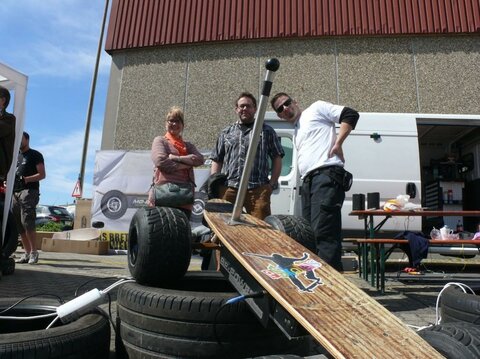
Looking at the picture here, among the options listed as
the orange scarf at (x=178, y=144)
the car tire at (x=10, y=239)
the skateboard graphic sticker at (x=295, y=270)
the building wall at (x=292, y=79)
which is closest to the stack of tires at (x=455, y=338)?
the skateboard graphic sticker at (x=295, y=270)

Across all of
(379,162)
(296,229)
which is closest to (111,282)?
(296,229)

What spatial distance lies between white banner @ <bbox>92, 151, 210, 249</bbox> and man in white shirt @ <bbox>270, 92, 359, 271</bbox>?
5937 millimetres

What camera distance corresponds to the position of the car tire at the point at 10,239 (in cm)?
500

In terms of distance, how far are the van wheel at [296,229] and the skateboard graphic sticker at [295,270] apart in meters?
0.53

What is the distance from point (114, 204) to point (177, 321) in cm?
859

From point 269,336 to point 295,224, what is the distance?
0.77 m

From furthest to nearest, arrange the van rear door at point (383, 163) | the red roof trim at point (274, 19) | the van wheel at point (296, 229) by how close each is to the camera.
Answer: the red roof trim at point (274, 19) < the van rear door at point (383, 163) < the van wheel at point (296, 229)

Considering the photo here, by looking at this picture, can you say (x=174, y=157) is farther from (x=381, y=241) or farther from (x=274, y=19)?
(x=274, y=19)

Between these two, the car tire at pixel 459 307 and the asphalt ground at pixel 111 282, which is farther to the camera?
the asphalt ground at pixel 111 282

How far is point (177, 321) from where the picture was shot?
1902 mm

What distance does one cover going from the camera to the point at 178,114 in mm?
4074

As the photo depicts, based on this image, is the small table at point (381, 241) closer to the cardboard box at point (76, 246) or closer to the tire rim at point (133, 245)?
the tire rim at point (133, 245)

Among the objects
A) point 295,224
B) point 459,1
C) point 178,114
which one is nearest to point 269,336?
point 295,224

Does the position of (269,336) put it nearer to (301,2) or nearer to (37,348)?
(37,348)
